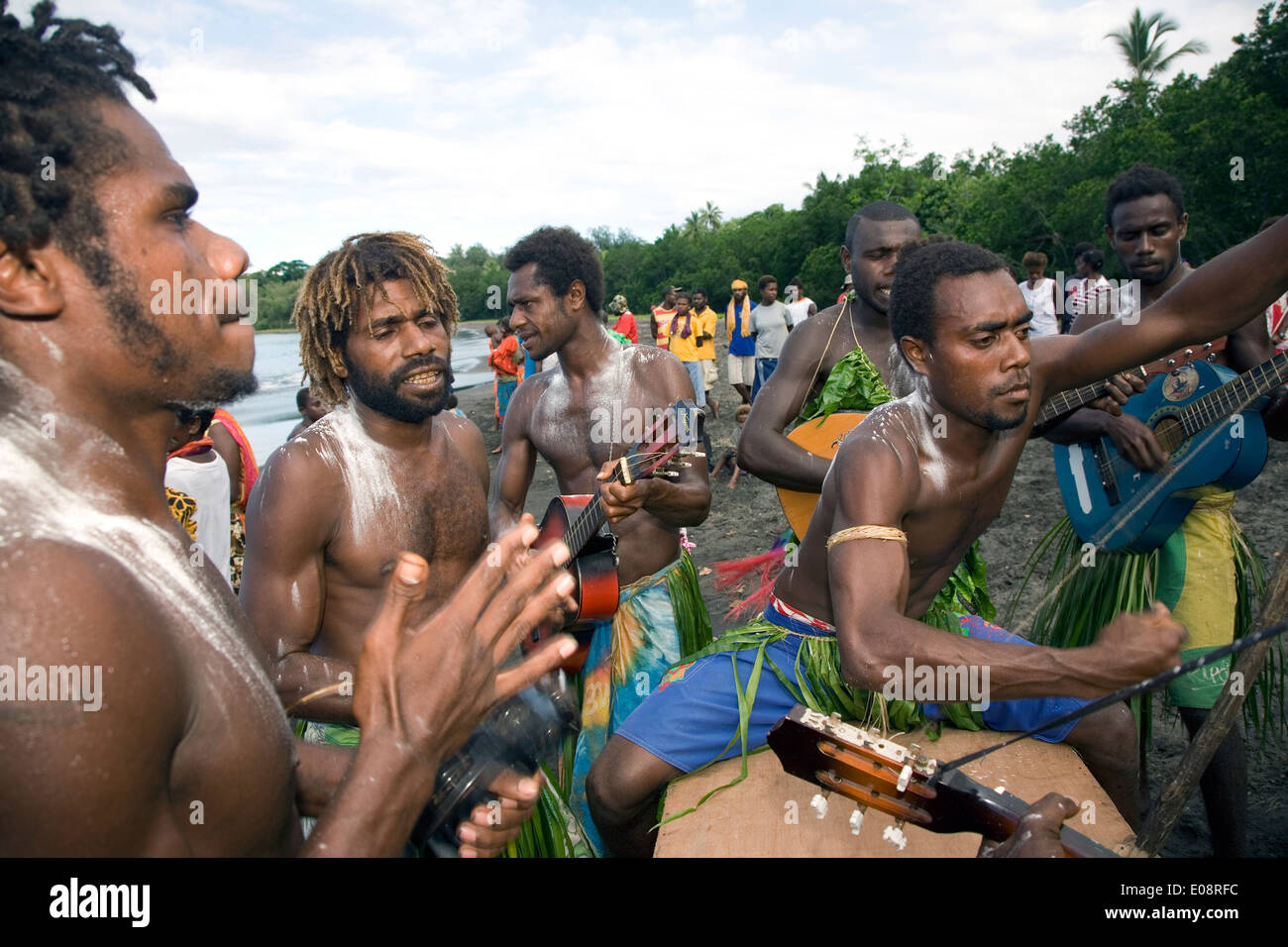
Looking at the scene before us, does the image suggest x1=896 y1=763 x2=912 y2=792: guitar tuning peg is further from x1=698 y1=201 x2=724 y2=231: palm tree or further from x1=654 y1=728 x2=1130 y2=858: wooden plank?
x1=698 y1=201 x2=724 y2=231: palm tree

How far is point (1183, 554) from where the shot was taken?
11.9 ft

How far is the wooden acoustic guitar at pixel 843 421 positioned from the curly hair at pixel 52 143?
9.14 feet

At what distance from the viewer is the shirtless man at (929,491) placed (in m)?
2.33

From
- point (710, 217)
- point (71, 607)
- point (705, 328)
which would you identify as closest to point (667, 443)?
point (71, 607)

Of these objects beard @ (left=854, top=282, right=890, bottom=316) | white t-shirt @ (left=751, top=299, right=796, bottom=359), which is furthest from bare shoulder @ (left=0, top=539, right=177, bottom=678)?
white t-shirt @ (left=751, top=299, right=796, bottom=359)

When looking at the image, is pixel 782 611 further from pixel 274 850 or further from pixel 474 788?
pixel 274 850

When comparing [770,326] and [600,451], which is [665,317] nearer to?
[770,326]

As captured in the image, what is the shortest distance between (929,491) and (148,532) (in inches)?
82.3

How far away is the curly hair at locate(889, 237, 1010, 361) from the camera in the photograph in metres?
2.71

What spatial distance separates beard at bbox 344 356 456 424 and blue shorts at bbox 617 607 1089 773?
1.17 m

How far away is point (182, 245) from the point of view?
1.41 metres

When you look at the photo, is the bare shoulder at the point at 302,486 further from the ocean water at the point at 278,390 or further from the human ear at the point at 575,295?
the ocean water at the point at 278,390
